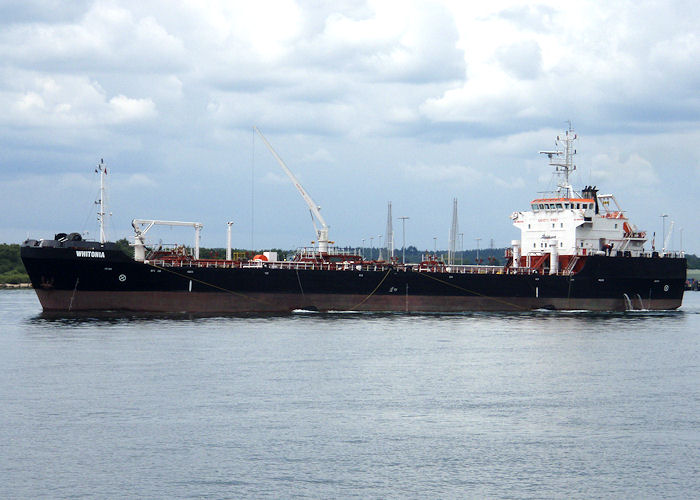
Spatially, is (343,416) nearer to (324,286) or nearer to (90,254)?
(90,254)

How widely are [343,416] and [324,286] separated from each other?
3632cm

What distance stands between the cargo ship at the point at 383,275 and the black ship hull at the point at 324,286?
8cm

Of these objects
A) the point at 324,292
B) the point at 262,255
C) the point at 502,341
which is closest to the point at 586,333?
the point at 502,341

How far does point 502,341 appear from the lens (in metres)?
51.8

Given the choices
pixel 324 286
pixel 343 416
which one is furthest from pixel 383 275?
pixel 343 416

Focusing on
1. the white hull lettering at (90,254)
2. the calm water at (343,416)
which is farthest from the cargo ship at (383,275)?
the calm water at (343,416)

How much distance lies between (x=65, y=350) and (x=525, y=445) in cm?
2655

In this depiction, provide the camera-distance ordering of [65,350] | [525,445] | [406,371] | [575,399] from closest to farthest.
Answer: [525,445] < [575,399] < [406,371] < [65,350]

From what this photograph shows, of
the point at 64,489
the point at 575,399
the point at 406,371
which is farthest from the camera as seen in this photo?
the point at 406,371

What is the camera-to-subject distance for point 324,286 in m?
66.8

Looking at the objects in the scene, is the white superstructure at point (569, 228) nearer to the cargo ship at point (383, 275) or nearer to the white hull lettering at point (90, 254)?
the cargo ship at point (383, 275)

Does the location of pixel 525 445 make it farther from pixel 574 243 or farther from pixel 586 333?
pixel 574 243

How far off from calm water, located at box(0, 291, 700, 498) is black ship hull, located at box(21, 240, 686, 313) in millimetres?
8540

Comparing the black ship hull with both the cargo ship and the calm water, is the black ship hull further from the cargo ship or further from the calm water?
the calm water
